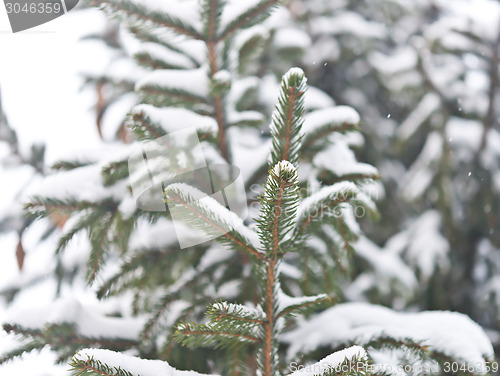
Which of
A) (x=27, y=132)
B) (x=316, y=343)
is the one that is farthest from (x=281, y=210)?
(x=27, y=132)

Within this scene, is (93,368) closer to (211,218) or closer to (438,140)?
(211,218)

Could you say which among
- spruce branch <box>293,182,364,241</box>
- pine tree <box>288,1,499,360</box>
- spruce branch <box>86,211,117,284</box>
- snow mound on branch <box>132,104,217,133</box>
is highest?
snow mound on branch <box>132,104,217,133</box>

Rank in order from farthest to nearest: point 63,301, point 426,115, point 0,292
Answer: point 426,115 < point 0,292 < point 63,301

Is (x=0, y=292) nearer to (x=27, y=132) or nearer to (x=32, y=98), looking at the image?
(x=27, y=132)

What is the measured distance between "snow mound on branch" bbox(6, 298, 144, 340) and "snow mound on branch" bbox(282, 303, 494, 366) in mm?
589

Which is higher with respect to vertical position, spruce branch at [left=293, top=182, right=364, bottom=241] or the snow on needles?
the snow on needles

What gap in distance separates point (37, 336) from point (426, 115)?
9.09 ft

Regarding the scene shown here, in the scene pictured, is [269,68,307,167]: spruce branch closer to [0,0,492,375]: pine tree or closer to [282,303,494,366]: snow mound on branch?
[0,0,492,375]: pine tree

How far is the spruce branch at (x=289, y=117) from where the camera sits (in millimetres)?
941

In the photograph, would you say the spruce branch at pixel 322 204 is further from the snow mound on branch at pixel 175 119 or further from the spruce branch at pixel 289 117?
the snow mound on branch at pixel 175 119

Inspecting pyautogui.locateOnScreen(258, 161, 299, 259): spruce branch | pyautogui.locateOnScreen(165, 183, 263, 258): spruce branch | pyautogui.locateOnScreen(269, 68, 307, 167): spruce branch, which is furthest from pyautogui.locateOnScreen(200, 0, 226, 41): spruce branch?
pyautogui.locateOnScreen(258, 161, 299, 259): spruce branch

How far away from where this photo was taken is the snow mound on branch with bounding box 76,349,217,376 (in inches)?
34.7

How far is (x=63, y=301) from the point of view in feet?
4.82

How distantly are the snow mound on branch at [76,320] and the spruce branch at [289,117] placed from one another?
90cm
